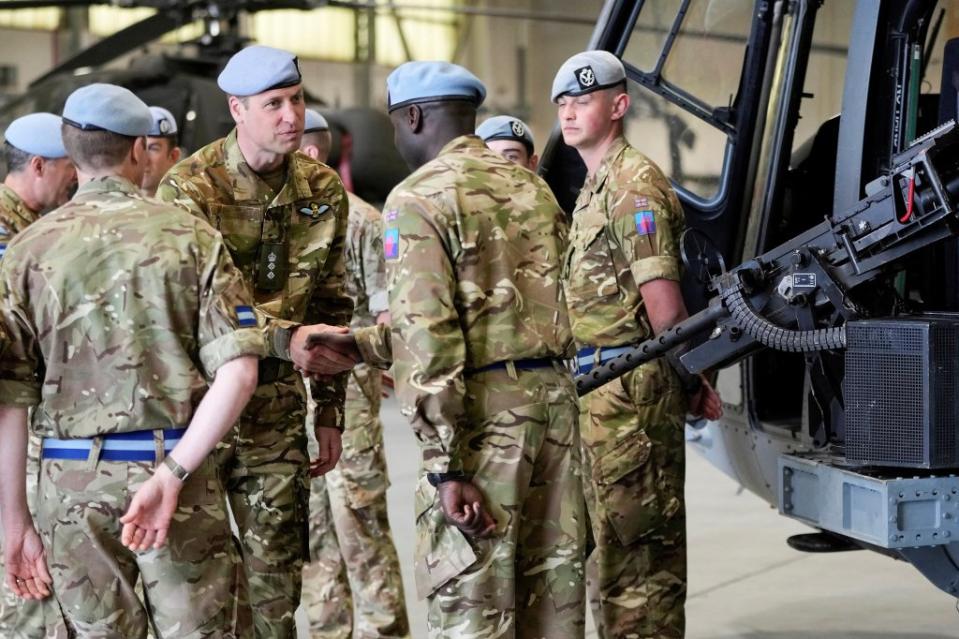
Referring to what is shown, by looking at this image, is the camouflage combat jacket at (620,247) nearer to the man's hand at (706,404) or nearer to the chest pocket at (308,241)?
the man's hand at (706,404)

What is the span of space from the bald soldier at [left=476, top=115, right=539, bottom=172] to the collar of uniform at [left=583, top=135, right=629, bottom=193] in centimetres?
111

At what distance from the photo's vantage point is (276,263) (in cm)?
366

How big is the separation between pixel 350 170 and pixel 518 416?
29.2 feet

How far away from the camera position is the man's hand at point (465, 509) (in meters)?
2.96

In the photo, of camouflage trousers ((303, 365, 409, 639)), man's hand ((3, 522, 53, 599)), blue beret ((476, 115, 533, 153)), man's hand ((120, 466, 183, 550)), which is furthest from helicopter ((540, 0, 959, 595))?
man's hand ((3, 522, 53, 599))

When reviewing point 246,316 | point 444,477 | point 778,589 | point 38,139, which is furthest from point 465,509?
point 778,589

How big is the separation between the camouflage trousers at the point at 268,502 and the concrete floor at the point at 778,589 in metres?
1.36

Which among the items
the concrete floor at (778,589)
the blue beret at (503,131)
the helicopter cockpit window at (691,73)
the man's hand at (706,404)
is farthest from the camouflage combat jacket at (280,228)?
the concrete floor at (778,589)

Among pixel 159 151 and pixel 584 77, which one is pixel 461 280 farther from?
pixel 159 151

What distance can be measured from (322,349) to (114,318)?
0.75 m

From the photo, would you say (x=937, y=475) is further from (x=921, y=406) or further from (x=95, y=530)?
(x=95, y=530)

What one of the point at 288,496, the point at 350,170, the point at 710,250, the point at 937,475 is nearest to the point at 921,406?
the point at 937,475

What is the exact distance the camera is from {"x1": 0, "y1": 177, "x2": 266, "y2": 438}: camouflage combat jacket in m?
2.78

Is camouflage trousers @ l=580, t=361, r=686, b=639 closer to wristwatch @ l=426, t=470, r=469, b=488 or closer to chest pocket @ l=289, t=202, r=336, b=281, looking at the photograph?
chest pocket @ l=289, t=202, r=336, b=281
